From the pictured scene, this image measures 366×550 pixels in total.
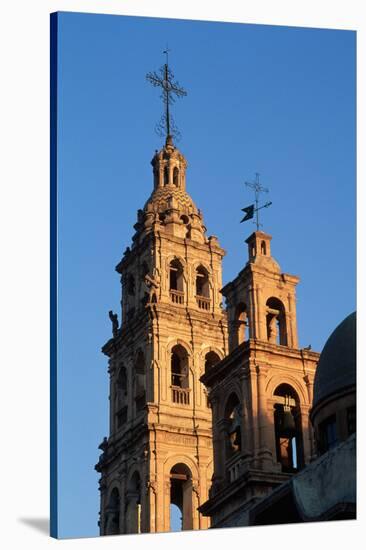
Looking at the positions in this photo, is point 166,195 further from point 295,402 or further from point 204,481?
point 295,402

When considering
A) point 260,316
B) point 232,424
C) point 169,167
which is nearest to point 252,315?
point 260,316

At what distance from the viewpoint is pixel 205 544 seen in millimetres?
28156

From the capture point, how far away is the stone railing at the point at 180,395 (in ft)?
164

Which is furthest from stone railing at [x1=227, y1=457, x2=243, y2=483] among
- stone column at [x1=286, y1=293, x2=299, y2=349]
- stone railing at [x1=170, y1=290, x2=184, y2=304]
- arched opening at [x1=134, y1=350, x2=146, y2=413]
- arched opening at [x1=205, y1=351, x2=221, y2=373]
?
stone railing at [x1=170, y1=290, x2=184, y2=304]

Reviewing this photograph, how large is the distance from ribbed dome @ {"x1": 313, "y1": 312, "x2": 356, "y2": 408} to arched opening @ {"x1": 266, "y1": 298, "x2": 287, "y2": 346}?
12.4 feet

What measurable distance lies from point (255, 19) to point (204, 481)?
2175cm

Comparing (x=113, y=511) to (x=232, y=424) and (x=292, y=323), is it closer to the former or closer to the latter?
(x=232, y=424)

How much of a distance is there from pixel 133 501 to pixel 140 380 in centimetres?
452

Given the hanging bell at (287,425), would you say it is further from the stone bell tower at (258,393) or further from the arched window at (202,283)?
the arched window at (202,283)

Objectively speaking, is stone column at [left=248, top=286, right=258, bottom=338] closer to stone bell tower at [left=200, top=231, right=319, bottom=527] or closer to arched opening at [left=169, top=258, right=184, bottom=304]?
stone bell tower at [left=200, top=231, right=319, bottom=527]

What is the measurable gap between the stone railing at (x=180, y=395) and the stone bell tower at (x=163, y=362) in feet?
A: 0.15

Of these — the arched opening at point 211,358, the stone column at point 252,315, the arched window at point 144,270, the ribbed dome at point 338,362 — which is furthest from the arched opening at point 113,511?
the ribbed dome at point 338,362

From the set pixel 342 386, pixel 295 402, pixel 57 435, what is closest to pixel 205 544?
pixel 57 435

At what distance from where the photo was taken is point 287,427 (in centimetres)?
4038
